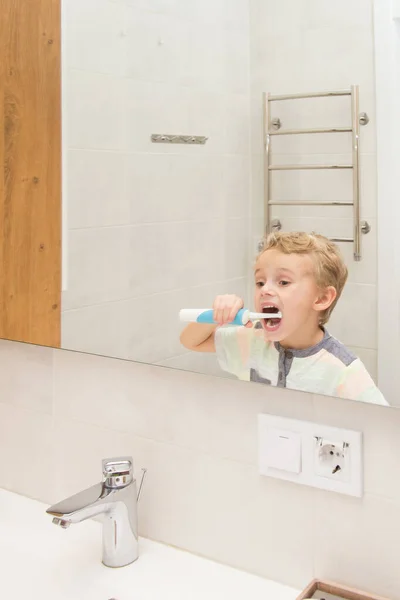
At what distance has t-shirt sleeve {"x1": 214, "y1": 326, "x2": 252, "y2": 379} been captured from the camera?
116 centimetres

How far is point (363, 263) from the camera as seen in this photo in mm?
1016

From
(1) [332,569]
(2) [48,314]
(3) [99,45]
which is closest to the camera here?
(1) [332,569]

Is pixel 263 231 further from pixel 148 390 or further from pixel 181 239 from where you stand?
pixel 148 390

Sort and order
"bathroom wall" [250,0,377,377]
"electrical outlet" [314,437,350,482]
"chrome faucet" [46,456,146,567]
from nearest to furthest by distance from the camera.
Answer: "bathroom wall" [250,0,377,377] < "electrical outlet" [314,437,350,482] < "chrome faucet" [46,456,146,567]

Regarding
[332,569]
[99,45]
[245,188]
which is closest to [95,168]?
[99,45]

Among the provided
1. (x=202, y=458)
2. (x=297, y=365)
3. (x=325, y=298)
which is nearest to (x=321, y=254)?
(x=325, y=298)

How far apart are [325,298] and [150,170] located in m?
0.40

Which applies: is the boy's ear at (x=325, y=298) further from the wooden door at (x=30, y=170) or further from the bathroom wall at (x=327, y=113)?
the wooden door at (x=30, y=170)

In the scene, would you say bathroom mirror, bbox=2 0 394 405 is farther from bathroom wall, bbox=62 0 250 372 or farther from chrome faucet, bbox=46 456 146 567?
chrome faucet, bbox=46 456 146 567

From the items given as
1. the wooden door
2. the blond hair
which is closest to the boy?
the blond hair

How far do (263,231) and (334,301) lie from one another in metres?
0.15

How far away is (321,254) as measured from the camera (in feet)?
3.45

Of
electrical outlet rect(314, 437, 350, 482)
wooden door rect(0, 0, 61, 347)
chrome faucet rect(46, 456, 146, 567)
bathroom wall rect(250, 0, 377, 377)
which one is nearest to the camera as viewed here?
bathroom wall rect(250, 0, 377, 377)

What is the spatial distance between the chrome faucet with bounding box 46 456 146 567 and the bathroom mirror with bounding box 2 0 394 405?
0.67 feet
